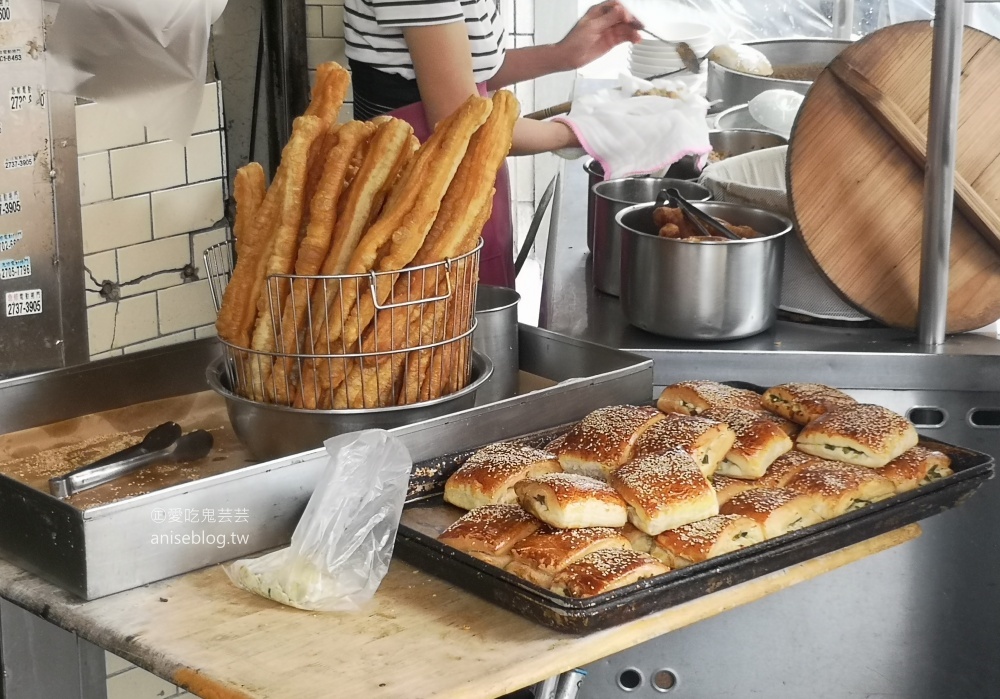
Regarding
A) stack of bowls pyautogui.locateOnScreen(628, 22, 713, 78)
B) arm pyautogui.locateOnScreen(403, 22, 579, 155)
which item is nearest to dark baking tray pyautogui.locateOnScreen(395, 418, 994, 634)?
arm pyautogui.locateOnScreen(403, 22, 579, 155)

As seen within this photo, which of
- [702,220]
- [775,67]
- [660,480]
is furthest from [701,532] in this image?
[775,67]

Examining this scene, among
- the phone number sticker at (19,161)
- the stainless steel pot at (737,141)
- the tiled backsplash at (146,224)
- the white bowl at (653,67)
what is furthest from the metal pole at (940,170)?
the white bowl at (653,67)

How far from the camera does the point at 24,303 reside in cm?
199

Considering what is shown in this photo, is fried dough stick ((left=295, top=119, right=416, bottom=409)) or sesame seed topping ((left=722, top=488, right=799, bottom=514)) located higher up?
fried dough stick ((left=295, top=119, right=416, bottom=409))

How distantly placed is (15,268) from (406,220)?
0.85 metres

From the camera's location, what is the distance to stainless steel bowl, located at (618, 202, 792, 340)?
184cm

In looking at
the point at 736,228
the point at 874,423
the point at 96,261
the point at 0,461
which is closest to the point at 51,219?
the point at 96,261

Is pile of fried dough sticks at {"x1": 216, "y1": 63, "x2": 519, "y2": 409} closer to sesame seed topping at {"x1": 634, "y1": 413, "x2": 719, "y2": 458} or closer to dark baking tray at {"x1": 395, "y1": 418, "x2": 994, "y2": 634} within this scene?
dark baking tray at {"x1": 395, "y1": 418, "x2": 994, "y2": 634}

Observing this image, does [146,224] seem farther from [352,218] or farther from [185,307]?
[352,218]

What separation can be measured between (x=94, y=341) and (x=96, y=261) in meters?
0.14

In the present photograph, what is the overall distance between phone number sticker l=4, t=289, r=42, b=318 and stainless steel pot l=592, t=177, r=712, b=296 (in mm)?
961

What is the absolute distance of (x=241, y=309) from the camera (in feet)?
4.89

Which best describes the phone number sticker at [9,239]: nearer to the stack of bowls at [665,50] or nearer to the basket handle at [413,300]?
the basket handle at [413,300]

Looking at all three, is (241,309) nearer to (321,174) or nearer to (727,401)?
(321,174)
